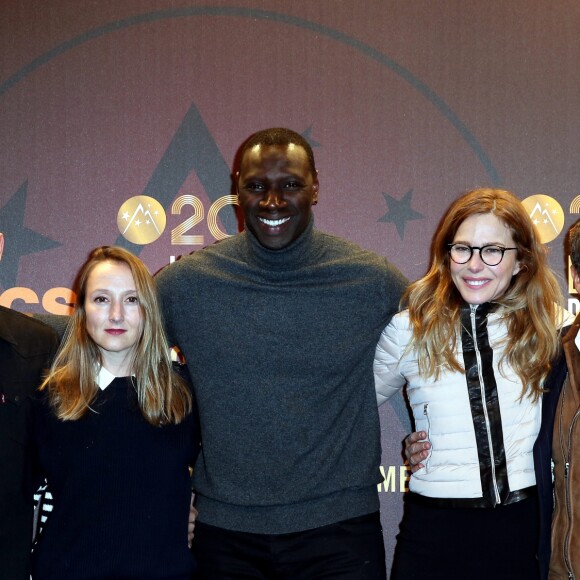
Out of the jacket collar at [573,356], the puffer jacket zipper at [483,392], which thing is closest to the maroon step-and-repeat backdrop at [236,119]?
the puffer jacket zipper at [483,392]

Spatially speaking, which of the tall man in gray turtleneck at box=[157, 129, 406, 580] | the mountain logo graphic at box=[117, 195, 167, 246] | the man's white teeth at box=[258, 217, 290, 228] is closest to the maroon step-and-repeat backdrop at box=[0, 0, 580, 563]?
the mountain logo graphic at box=[117, 195, 167, 246]

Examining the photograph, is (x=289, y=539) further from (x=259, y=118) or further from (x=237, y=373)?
(x=259, y=118)

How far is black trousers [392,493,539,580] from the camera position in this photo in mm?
2127

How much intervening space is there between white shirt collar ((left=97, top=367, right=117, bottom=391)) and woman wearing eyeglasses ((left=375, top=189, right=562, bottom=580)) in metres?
0.89

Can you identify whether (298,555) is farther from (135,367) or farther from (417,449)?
(135,367)

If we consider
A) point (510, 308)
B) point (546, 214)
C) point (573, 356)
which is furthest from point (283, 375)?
point (546, 214)

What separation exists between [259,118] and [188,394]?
4.23ft

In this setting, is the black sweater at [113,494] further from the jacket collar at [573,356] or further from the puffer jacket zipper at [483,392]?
the jacket collar at [573,356]

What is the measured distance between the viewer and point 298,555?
2.25 meters

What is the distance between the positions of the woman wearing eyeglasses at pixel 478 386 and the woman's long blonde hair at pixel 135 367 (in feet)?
2.38

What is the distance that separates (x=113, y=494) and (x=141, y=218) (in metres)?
1.30

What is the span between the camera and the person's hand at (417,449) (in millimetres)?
2309

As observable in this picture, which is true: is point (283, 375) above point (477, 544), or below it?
above

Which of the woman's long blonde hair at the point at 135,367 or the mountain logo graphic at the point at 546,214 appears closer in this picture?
the woman's long blonde hair at the point at 135,367
